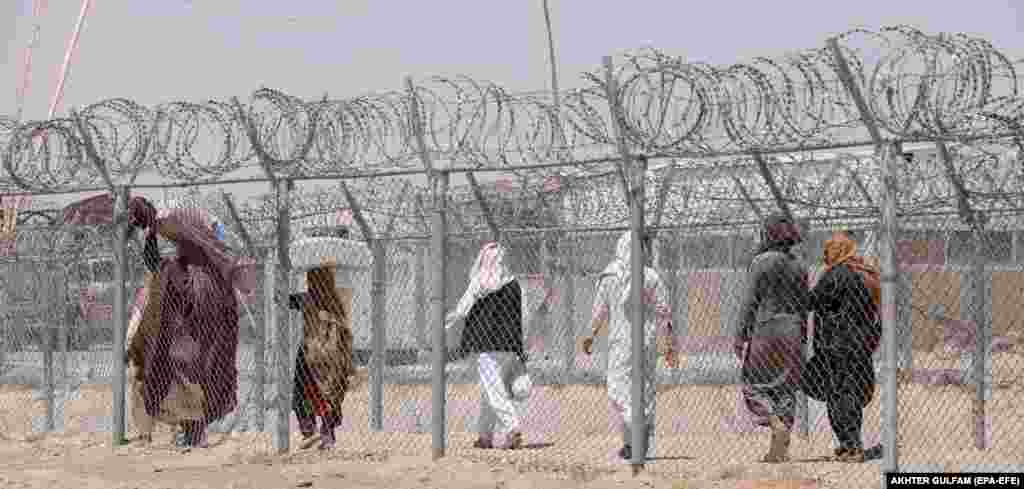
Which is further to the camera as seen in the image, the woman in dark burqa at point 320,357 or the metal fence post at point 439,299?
the woman in dark burqa at point 320,357

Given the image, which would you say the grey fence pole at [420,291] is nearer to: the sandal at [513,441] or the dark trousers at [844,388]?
the sandal at [513,441]

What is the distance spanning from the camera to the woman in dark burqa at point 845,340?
31.0ft

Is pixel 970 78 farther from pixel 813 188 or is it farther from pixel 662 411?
pixel 662 411

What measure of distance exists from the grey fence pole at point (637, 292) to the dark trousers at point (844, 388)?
1.04 metres

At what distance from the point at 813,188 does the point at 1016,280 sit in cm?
750

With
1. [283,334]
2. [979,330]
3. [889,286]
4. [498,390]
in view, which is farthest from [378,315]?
[889,286]

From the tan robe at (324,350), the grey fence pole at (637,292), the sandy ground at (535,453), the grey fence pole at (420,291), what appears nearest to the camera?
the grey fence pole at (637,292)

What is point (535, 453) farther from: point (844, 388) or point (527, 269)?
point (527, 269)

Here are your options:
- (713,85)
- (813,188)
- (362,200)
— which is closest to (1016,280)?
(813,188)

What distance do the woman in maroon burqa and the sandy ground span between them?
1.00 ft

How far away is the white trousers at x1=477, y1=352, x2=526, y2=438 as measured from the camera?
35.5ft

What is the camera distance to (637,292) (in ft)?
29.5

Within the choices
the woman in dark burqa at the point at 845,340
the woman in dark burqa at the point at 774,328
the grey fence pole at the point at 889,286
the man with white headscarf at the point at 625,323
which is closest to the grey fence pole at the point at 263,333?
the man with white headscarf at the point at 625,323

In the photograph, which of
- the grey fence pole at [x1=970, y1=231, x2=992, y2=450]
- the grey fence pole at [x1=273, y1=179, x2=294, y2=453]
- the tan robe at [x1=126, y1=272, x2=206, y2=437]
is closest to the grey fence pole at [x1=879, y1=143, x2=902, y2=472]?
the grey fence pole at [x1=970, y1=231, x2=992, y2=450]
